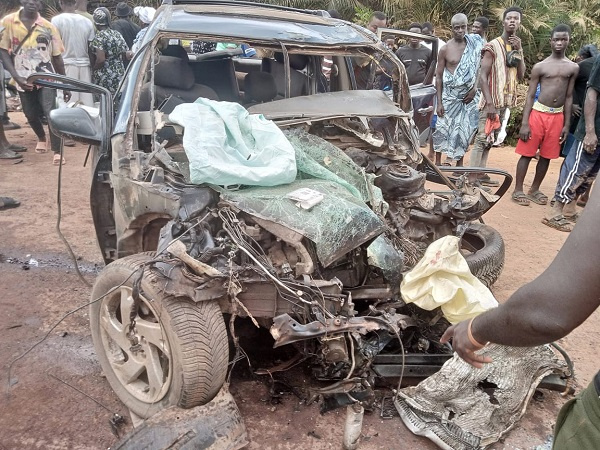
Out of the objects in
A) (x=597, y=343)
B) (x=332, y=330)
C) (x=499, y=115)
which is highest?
(x=332, y=330)

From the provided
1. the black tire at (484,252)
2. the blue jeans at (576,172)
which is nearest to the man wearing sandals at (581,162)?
the blue jeans at (576,172)

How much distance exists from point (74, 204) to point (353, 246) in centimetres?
433

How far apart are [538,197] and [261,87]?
457cm

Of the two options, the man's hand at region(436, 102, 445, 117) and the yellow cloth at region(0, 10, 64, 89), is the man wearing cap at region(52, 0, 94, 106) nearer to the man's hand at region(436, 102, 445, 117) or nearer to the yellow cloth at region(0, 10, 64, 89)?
the yellow cloth at region(0, 10, 64, 89)

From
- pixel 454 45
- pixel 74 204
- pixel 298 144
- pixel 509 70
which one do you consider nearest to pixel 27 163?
pixel 74 204

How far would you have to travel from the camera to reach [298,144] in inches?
130

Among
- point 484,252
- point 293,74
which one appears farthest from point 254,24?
point 484,252

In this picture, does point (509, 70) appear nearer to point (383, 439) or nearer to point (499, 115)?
point (499, 115)

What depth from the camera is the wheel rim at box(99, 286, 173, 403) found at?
8.40 feet

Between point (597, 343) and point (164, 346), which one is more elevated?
point (164, 346)

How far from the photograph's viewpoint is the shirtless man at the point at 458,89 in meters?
7.52

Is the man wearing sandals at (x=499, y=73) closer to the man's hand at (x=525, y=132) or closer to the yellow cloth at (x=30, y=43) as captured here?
the man's hand at (x=525, y=132)

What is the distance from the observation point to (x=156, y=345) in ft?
8.47

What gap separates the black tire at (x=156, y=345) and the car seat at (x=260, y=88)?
203 cm
